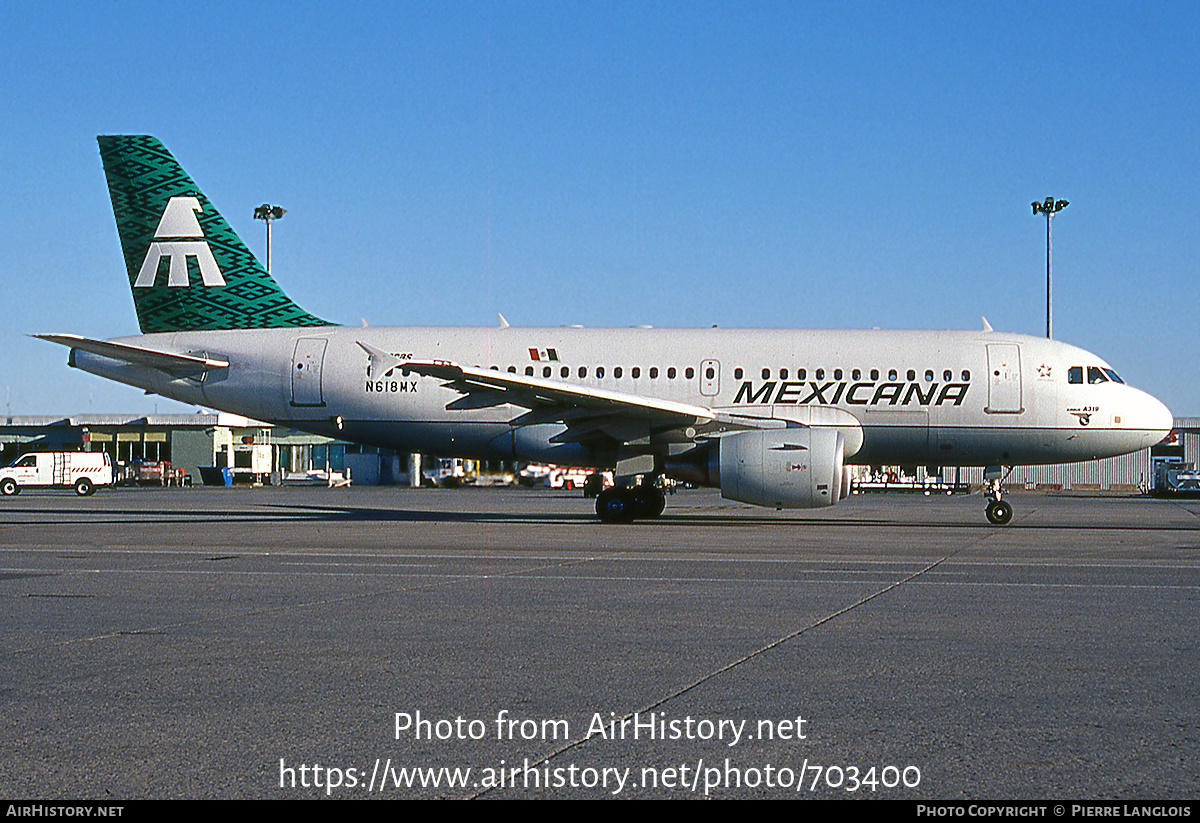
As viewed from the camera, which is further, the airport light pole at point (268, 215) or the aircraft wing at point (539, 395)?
the airport light pole at point (268, 215)

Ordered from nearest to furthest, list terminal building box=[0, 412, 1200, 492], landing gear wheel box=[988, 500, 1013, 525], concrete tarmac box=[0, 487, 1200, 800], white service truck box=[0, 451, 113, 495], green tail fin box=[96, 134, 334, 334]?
concrete tarmac box=[0, 487, 1200, 800]
landing gear wheel box=[988, 500, 1013, 525]
green tail fin box=[96, 134, 334, 334]
white service truck box=[0, 451, 113, 495]
terminal building box=[0, 412, 1200, 492]

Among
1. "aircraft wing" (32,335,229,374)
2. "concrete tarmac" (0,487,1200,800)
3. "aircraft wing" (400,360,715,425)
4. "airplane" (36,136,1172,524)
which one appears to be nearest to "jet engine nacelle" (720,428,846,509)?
"airplane" (36,136,1172,524)

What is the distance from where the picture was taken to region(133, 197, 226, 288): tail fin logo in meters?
25.8

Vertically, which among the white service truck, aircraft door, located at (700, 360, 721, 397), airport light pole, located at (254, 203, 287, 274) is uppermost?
airport light pole, located at (254, 203, 287, 274)

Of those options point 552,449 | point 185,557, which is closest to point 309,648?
point 185,557

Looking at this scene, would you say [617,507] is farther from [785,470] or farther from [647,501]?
[785,470]

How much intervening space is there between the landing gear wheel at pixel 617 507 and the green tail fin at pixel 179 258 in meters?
7.73

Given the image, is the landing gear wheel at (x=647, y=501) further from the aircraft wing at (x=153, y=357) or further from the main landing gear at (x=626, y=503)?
the aircraft wing at (x=153, y=357)

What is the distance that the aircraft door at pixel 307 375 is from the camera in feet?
81.0

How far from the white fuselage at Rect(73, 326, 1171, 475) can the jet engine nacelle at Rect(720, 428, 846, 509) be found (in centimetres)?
213

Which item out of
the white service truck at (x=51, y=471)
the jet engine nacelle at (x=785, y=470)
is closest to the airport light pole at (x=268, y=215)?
the white service truck at (x=51, y=471)

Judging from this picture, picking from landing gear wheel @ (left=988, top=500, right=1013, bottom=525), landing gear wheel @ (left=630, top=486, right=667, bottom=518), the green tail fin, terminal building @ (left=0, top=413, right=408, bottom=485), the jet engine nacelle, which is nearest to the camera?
the jet engine nacelle

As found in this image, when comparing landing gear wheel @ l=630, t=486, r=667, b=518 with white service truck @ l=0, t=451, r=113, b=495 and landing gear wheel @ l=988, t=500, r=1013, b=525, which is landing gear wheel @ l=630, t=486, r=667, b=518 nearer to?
landing gear wheel @ l=988, t=500, r=1013, b=525
